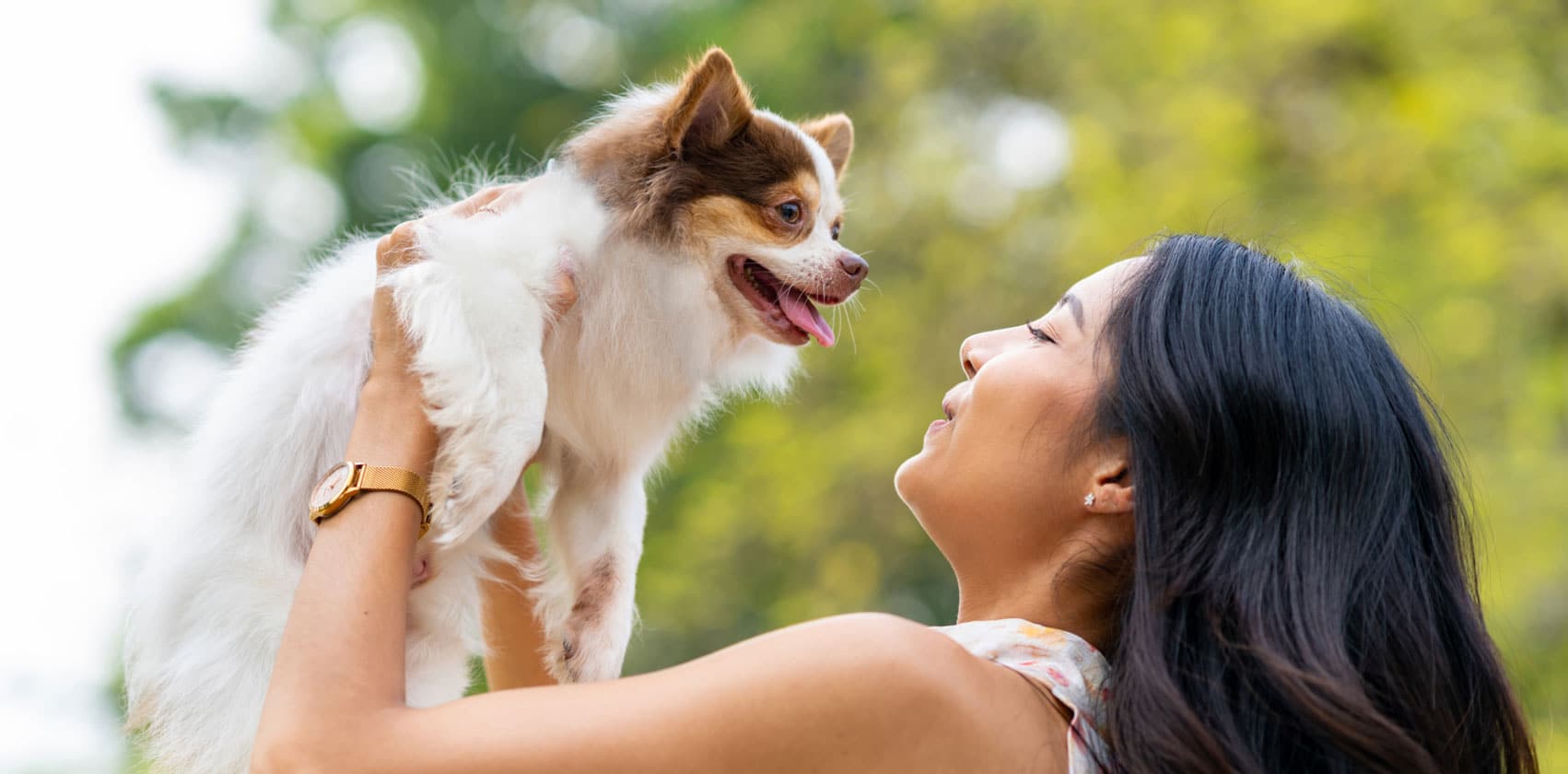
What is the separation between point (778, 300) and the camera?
2.51 m

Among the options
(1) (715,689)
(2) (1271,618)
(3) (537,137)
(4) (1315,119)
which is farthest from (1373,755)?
(3) (537,137)

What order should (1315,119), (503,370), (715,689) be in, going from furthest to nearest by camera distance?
1. (1315,119)
2. (503,370)
3. (715,689)

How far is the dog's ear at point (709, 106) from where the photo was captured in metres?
2.32

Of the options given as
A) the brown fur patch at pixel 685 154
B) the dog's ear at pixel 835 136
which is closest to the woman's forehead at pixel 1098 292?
the brown fur patch at pixel 685 154

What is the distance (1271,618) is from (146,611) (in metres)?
1.51

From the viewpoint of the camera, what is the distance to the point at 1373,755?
1.43m

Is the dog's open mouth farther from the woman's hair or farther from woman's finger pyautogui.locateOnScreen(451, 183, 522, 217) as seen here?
the woman's hair

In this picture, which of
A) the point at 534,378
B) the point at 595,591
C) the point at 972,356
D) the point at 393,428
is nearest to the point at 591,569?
the point at 595,591

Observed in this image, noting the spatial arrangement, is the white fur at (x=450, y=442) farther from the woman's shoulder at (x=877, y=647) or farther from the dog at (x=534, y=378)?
the woman's shoulder at (x=877, y=647)

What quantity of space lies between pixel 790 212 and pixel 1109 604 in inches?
40.6

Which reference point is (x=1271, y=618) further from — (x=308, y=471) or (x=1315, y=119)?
(x=1315, y=119)

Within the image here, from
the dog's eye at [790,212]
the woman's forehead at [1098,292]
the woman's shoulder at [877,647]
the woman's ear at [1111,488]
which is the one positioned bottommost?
the dog's eye at [790,212]

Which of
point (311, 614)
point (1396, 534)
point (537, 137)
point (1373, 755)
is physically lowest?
point (537, 137)

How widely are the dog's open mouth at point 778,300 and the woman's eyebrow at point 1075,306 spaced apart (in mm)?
676
